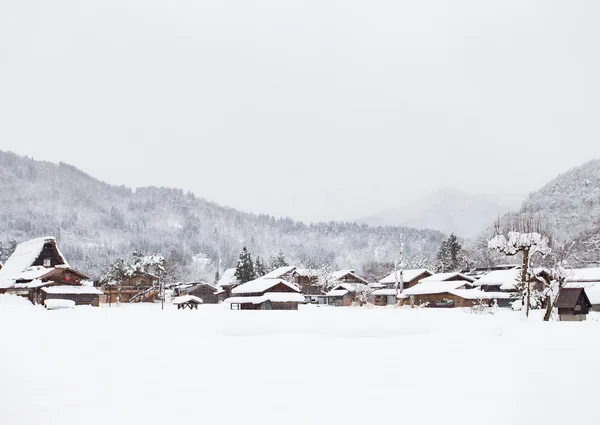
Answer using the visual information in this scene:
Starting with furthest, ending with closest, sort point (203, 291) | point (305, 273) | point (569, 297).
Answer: point (305, 273) → point (203, 291) → point (569, 297)

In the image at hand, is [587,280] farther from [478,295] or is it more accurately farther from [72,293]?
[72,293]

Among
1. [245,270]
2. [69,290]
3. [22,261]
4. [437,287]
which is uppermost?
[22,261]

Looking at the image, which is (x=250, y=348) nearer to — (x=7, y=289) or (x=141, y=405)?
(x=141, y=405)

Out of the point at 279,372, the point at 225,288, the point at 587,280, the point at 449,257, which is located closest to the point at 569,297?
the point at 587,280

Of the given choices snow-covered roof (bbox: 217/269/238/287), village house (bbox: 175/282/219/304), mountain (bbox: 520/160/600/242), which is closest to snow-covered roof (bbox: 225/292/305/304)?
village house (bbox: 175/282/219/304)

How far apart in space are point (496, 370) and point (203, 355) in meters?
7.26

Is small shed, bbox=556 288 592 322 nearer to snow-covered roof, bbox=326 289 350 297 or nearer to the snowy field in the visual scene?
the snowy field

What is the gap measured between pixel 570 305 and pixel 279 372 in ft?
119

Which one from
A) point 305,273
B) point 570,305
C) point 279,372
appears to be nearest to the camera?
point 279,372

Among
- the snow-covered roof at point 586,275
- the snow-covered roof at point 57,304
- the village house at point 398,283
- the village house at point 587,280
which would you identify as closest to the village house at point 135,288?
the village house at point 398,283

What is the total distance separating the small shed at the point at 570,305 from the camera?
40.4m

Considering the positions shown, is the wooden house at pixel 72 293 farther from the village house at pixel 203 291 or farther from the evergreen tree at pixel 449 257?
the evergreen tree at pixel 449 257

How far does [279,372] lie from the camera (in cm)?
1182

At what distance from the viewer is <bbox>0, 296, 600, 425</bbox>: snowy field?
9508 millimetres
